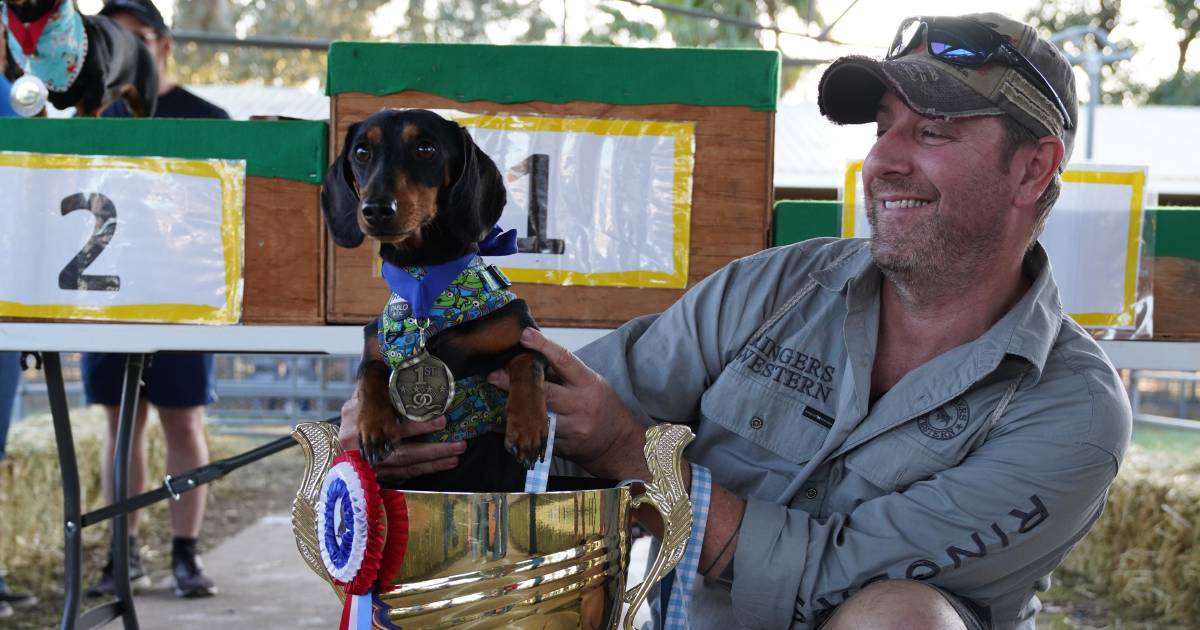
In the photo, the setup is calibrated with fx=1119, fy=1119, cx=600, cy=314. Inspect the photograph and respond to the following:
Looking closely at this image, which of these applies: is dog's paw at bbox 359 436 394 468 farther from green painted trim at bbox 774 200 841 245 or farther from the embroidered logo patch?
green painted trim at bbox 774 200 841 245

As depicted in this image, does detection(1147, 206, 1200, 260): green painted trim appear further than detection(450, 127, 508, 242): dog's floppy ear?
Yes

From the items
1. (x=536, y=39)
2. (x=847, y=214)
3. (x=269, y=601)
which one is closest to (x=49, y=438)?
(x=269, y=601)

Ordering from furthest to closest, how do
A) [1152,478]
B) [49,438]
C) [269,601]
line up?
[49,438] → [1152,478] → [269,601]

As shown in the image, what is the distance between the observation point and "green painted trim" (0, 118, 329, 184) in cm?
238

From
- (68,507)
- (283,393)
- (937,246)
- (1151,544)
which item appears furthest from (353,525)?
(283,393)

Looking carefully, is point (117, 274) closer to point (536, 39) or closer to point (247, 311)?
point (247, 311)

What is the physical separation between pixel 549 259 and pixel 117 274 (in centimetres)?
93

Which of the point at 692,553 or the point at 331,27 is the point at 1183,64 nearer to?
the point at 331,27

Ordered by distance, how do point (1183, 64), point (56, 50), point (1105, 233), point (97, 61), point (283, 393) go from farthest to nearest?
1. point (1183, 64)
2. point (283, 393)
3. point (97, 61)
4. point (56, 50)
5. point (1105, 233)

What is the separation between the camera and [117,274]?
240 centimetres

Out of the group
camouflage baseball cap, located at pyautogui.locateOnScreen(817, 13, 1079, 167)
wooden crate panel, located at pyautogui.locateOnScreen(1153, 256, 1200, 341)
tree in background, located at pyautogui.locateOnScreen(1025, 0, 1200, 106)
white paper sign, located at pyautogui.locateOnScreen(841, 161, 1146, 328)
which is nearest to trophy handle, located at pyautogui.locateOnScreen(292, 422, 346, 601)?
camouflage baseball cap, located at pyautogui.locateOnScreen(817, 13, 1079, 167)

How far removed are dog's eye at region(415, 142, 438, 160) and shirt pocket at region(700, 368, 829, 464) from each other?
0.53 metres

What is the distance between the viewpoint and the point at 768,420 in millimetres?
1579

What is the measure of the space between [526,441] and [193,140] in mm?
1378
